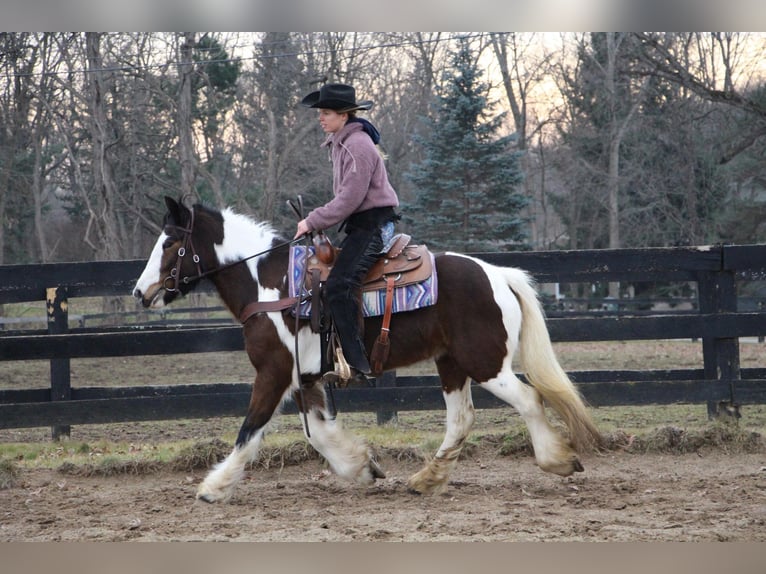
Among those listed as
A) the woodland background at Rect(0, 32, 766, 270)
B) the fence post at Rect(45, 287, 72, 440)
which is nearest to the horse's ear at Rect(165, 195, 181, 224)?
the fence post at Rect(45, 287, 72, 440)

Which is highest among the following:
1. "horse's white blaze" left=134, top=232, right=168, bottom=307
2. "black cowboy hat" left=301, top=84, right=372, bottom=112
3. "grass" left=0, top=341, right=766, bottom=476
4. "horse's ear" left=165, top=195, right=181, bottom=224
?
"black cowboy hat" left=301, top=84, right=372, bottom=112

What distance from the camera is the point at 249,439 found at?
5.25m

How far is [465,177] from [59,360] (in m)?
15.1

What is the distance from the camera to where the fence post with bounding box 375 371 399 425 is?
24.3ft

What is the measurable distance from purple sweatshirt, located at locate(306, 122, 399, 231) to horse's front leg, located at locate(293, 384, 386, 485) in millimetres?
1211

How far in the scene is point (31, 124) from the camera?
68.2 feet

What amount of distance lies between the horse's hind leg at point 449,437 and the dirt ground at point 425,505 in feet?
0.33

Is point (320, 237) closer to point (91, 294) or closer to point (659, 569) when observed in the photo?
point (659, 569)

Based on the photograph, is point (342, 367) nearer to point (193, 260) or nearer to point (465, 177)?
point (193, 260)

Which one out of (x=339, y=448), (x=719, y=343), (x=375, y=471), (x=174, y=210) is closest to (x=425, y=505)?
(x=375, y=471)

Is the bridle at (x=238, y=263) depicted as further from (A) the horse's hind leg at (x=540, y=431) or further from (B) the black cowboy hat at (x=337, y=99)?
(A) the horse's hind leg at (x=540, y=431)

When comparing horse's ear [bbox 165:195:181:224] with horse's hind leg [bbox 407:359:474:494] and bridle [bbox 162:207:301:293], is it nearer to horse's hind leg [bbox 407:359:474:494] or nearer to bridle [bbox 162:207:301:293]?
bridle [bbox 162:207:301:293]

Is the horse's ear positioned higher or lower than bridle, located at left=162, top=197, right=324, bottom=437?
higher
